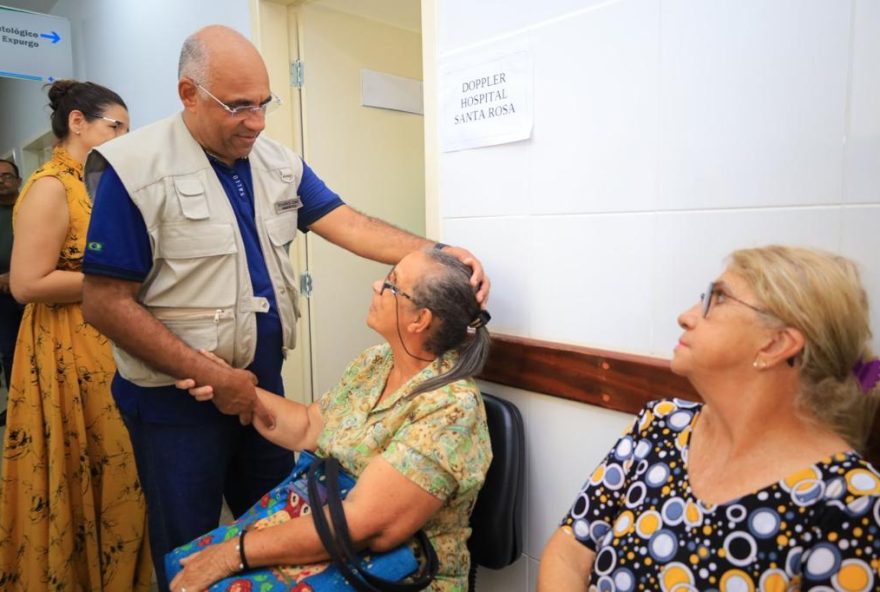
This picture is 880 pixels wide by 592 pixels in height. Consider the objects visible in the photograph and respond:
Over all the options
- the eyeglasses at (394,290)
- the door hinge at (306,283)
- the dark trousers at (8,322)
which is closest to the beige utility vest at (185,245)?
the eyeglasses at (394,290)

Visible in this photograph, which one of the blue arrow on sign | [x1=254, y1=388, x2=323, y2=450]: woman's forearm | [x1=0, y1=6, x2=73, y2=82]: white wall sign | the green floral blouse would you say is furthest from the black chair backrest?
the blue arrow on sign

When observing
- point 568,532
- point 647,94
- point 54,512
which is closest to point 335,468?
point 568,532

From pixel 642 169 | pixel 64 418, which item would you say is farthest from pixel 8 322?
pixel 642 169

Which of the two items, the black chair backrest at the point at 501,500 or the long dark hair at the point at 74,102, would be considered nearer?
the black chair backrest at the point at 501,500

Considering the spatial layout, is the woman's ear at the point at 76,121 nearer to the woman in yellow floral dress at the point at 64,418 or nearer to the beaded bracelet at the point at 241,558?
the woman in yellow floral dress at the point at 64,418

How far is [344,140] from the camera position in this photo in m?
2.72

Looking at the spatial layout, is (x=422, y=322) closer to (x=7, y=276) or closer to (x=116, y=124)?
(x=116, y=124)

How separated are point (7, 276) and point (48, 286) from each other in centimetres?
182

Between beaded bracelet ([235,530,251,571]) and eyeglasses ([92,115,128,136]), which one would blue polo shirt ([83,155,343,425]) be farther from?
eyeglasses ([92,115,128,136])

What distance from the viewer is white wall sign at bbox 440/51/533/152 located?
152 cm

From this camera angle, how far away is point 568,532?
1.19 metres

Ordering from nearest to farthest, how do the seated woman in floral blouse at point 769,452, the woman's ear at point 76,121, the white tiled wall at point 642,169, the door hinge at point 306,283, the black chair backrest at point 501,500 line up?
the seated woman in floral blouse at point 769,452
the white tiled wall at point 642,169
the black chair backrest at point 501,500
the woman's ear at point 76,121
the door hinge at point 306,283

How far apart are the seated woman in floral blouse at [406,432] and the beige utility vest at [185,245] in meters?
0.16

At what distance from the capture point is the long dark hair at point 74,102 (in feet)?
7.06
